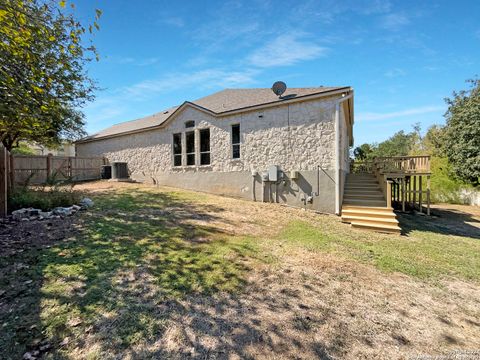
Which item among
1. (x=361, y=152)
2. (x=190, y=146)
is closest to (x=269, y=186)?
(x=190, y=146)

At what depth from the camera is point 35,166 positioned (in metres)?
16.2

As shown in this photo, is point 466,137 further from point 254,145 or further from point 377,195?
point 254,145

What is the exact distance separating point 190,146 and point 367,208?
993 centimetres

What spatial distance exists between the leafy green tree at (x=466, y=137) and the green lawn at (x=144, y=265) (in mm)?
15108

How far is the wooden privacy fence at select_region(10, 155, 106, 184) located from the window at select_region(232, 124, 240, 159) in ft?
36.6

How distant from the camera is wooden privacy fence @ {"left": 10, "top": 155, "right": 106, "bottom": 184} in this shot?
15523 millimetres

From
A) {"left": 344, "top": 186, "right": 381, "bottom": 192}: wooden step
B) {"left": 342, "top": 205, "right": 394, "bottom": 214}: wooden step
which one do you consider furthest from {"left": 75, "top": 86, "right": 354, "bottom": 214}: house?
{"left": 344, "top": 186, "right": 381, "bottom": 192}: wooden step

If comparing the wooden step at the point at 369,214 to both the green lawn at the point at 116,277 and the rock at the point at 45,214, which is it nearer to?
the green lawn at the point at 116,277

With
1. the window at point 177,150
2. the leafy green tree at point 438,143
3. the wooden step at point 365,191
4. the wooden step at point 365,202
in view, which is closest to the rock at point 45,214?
the window at point 177,150

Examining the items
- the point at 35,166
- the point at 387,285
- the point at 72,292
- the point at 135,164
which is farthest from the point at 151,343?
the point at 35,166

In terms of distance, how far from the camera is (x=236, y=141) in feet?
39.3

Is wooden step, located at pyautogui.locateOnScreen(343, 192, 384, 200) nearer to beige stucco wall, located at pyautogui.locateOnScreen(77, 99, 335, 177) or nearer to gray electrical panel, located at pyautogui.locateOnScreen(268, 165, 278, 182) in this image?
beige stucco wall, located at pyautogui.locateOnScreen(77, 99, 335, 177)

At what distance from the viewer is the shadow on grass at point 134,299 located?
8.02 feet

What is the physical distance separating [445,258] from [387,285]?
9.94ft
